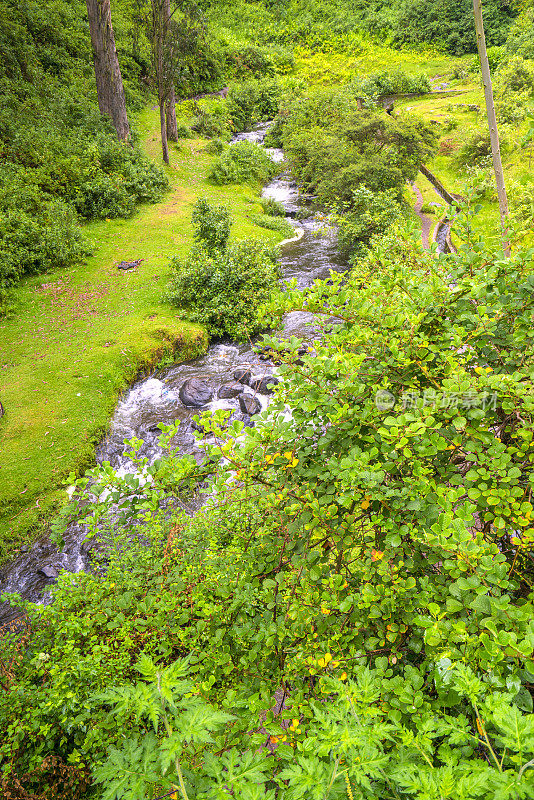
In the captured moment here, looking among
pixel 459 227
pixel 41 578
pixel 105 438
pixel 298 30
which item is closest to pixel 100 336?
pixel 105 438

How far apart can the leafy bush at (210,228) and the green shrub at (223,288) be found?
0.81 m

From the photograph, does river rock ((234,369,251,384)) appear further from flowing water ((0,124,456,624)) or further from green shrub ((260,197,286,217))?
green shrub ((260,197,286,217))

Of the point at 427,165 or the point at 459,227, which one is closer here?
the point at 459,227

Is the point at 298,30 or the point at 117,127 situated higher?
the point at 298,30

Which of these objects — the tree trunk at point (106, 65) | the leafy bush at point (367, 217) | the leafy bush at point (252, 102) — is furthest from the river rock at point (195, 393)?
the leafy bush at point (252, 102)

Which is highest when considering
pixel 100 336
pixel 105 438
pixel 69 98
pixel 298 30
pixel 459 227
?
pixel 298 30

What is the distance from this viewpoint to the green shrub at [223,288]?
1097 centimetres

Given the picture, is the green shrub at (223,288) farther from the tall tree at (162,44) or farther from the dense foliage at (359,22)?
the dense foliage at (359,22)

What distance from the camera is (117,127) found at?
17125 mm

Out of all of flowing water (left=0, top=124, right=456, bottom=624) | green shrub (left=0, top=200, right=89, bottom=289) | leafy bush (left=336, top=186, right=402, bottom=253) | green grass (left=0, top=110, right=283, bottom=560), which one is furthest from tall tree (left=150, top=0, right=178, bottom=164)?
flowing water (left=0, top=124, right=456, bottom=624)

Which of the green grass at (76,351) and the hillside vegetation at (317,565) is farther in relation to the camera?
the green grass at (76,351)

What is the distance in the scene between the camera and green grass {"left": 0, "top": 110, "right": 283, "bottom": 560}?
22.2ft

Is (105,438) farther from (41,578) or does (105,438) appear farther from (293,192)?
(293,192)

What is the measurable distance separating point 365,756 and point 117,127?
21.4 metres
